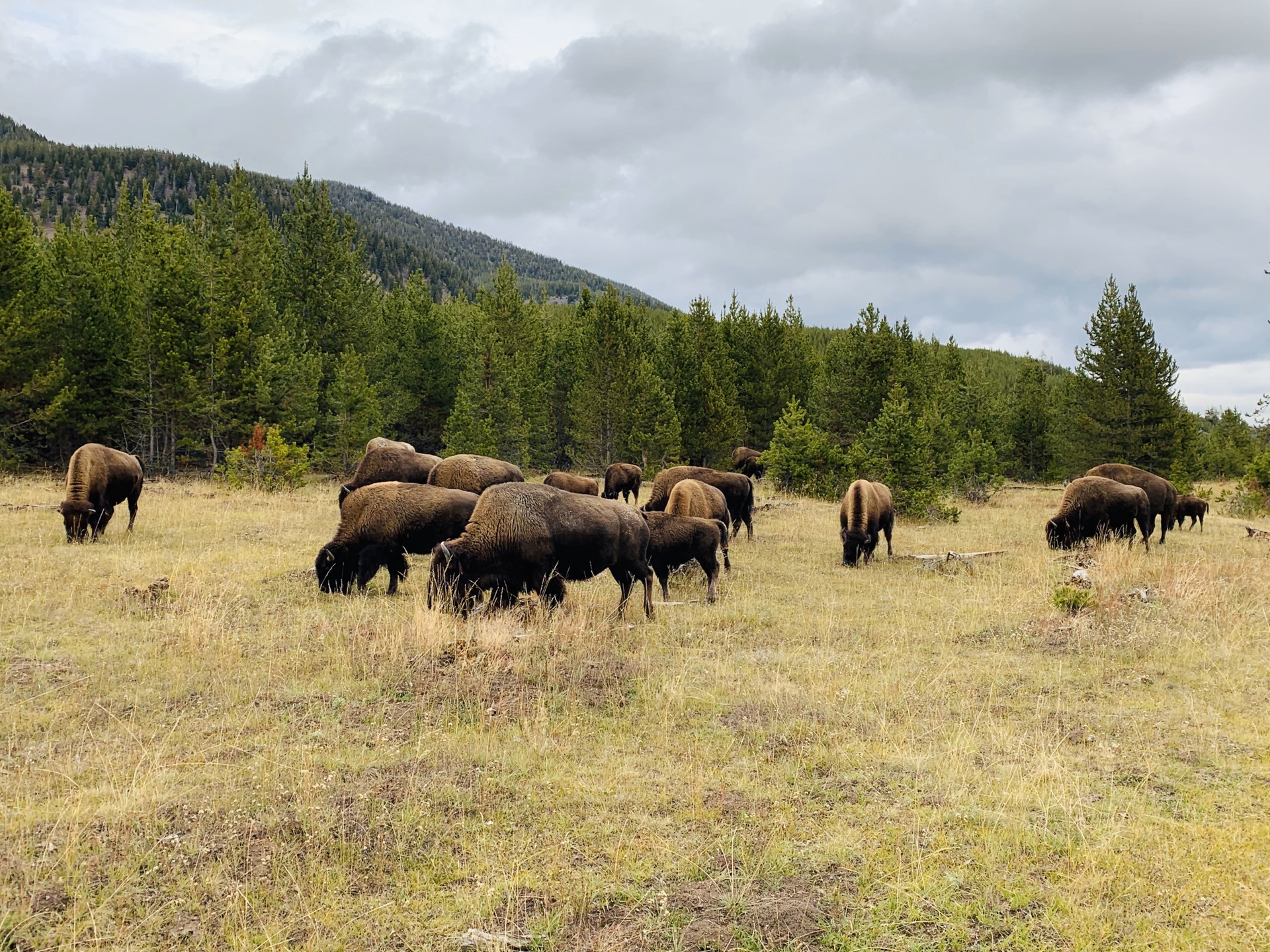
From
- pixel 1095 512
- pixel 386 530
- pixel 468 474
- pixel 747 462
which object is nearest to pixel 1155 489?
pixel 1095 512

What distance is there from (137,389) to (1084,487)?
3235 cm

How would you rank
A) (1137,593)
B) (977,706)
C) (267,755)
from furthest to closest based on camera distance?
1. (1137,593)
2. (977,706)
3. (267,755)

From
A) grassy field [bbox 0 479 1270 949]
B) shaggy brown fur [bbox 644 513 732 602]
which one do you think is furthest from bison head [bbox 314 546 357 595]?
shaggy brown fur [bbox 644 513 732 602]

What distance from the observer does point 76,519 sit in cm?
1490

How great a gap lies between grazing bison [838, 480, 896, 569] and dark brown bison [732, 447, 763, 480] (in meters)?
21.1

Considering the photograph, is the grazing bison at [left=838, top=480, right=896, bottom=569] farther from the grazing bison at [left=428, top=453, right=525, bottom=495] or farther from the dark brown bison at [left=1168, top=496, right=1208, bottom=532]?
the dark brown bison at [left=1168, top=496, right=1208, bottom=532]

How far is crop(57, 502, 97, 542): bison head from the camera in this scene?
48.5ft

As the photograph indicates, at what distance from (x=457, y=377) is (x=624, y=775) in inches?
1528

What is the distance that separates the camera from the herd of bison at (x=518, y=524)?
10.0m

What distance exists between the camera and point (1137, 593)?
39.2 ft

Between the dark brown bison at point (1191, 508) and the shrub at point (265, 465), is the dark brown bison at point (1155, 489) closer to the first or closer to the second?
the dark brown bison at point (1191, 508)

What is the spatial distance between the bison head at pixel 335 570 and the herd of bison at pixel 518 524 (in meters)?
0.02

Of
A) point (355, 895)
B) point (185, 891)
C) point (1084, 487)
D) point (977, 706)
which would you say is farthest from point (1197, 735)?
point (1084, 487)

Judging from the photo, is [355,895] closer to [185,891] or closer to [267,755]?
[185,891]
